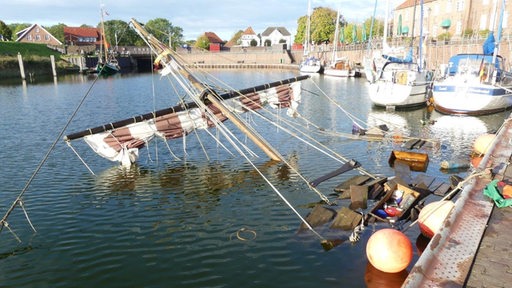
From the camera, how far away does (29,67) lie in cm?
9394

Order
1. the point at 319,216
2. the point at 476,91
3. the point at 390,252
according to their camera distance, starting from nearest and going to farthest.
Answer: the point at 390,252
the point at 319,216
the point at 476,91

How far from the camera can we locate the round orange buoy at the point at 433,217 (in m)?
12.8

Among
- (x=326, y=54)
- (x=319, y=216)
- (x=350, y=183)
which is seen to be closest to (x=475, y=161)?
(x=350, y=183)

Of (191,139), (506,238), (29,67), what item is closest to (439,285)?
(506,238)

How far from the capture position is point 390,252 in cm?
1108

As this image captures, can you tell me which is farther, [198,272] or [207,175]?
[207,175]

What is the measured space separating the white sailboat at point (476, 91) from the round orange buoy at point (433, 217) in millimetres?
31485

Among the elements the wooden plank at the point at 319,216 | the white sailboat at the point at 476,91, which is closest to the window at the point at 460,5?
the white sailboat at the point at 476,91

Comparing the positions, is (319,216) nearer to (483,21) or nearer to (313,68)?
(313,68)

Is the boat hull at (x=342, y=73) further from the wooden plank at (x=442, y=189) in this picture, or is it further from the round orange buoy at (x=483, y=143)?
the wooden plank at (x=442, y=189)

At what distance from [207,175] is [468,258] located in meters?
14.3

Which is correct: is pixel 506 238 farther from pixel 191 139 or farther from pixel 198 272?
pixel 191 139

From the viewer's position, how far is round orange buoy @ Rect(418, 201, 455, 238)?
41.9ft

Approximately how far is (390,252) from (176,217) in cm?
891
